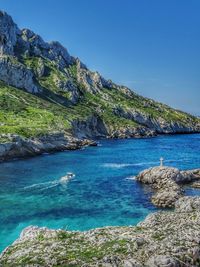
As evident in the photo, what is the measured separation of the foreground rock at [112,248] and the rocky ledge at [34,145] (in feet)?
218

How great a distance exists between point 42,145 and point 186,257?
9065 cm

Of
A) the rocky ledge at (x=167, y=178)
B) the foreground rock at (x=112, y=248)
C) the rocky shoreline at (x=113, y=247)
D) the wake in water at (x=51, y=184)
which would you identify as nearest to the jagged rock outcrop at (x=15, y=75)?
the wake in water at (x=51, y=184)

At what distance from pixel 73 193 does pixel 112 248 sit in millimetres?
36019

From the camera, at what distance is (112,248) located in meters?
26.2

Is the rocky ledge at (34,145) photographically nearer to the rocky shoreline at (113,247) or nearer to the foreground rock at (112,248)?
the rocky shoreline at (113,247)

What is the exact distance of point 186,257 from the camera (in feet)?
81.2

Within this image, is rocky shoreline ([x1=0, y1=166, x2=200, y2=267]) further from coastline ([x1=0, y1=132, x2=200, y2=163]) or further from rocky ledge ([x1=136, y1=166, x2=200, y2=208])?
coastline ([x1=0, y1=132, x2=200, y2=163])

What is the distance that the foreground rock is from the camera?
24277 millimetres

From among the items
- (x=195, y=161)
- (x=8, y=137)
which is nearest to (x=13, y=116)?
(x=8, y=137)

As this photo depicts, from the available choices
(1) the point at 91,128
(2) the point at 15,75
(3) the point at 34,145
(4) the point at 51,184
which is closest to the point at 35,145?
(3) the point at 34,145

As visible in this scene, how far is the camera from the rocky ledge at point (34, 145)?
96.9 m

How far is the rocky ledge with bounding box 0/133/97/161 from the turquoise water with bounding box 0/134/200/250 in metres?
4.62

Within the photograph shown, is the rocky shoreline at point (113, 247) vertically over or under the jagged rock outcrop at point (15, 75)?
under

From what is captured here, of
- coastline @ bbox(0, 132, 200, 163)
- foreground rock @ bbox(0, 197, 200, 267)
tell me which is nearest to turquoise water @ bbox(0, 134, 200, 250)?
coastline @ bbox(0, 132, 200, 163)
